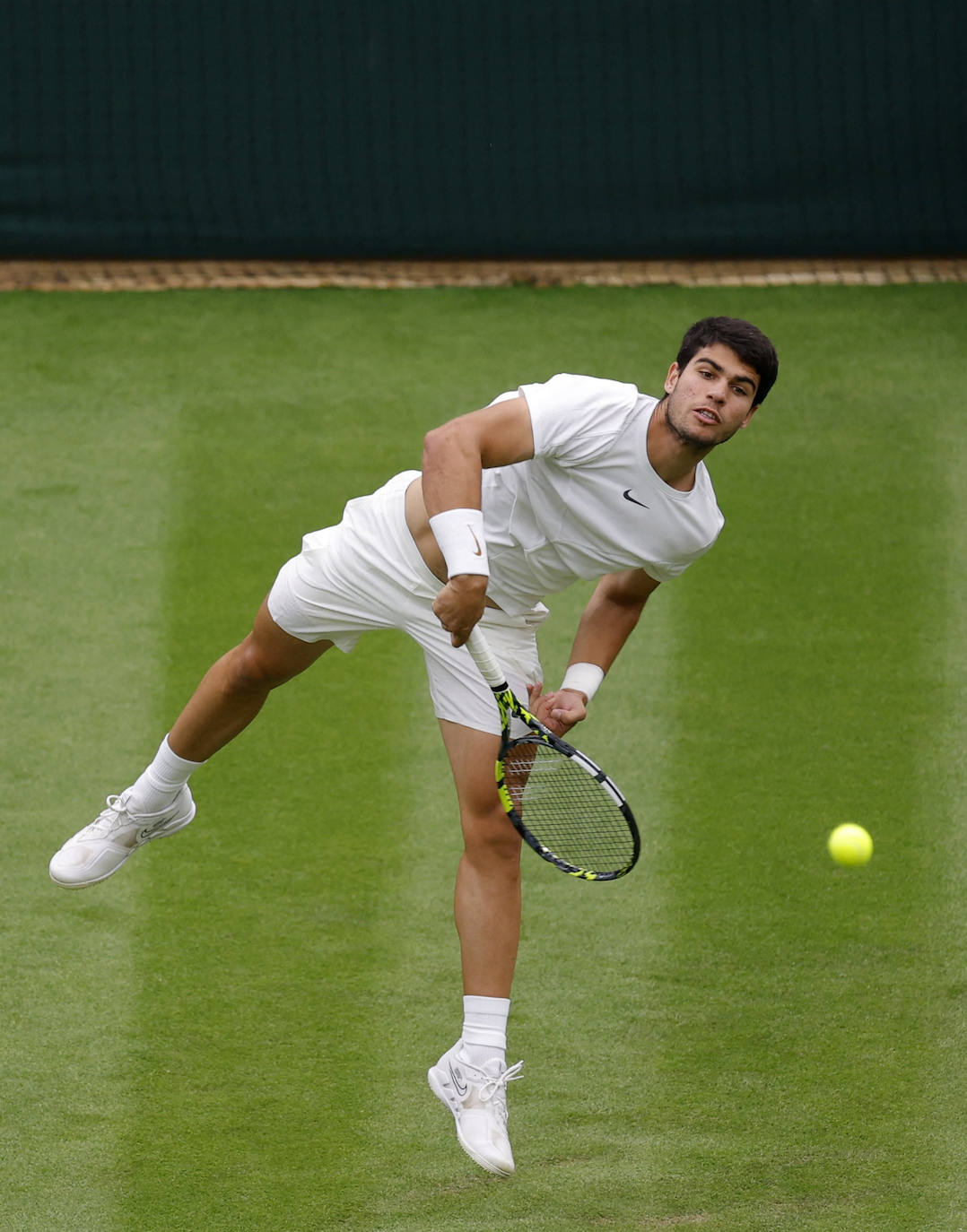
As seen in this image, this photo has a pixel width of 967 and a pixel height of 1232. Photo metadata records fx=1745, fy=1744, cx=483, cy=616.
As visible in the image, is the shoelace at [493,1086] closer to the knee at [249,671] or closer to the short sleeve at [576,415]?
the knee at [249,671]

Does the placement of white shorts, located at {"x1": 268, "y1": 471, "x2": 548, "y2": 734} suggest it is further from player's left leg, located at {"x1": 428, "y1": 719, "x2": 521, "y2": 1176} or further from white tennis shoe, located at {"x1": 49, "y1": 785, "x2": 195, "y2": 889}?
white tennis shoe, located at {"x1": 49, "y1": 785, "x2": 195, "y2": 889}

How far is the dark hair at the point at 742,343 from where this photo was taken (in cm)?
442

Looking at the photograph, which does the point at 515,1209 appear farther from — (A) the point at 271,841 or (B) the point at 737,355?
(B) the point at 737,355

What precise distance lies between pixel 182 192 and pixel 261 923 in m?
5.24

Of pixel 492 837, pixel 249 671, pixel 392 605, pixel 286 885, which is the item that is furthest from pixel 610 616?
pixel 286 885

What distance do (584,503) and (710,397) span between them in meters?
0.44

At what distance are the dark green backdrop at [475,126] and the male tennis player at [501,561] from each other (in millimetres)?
5164

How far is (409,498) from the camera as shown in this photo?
4.79 m

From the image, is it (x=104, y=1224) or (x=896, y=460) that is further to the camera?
(x=896, y=460)

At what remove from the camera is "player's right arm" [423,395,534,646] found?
13.6ft

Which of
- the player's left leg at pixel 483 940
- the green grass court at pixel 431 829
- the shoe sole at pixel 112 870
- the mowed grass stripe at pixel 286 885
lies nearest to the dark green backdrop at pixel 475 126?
the green grass court at pixel 431 829

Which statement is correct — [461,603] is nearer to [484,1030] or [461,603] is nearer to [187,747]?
[484,1030]

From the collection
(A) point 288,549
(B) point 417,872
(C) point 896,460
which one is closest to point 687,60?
(C) point 896,460

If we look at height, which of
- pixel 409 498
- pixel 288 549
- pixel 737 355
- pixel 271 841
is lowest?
pixel 271 841
